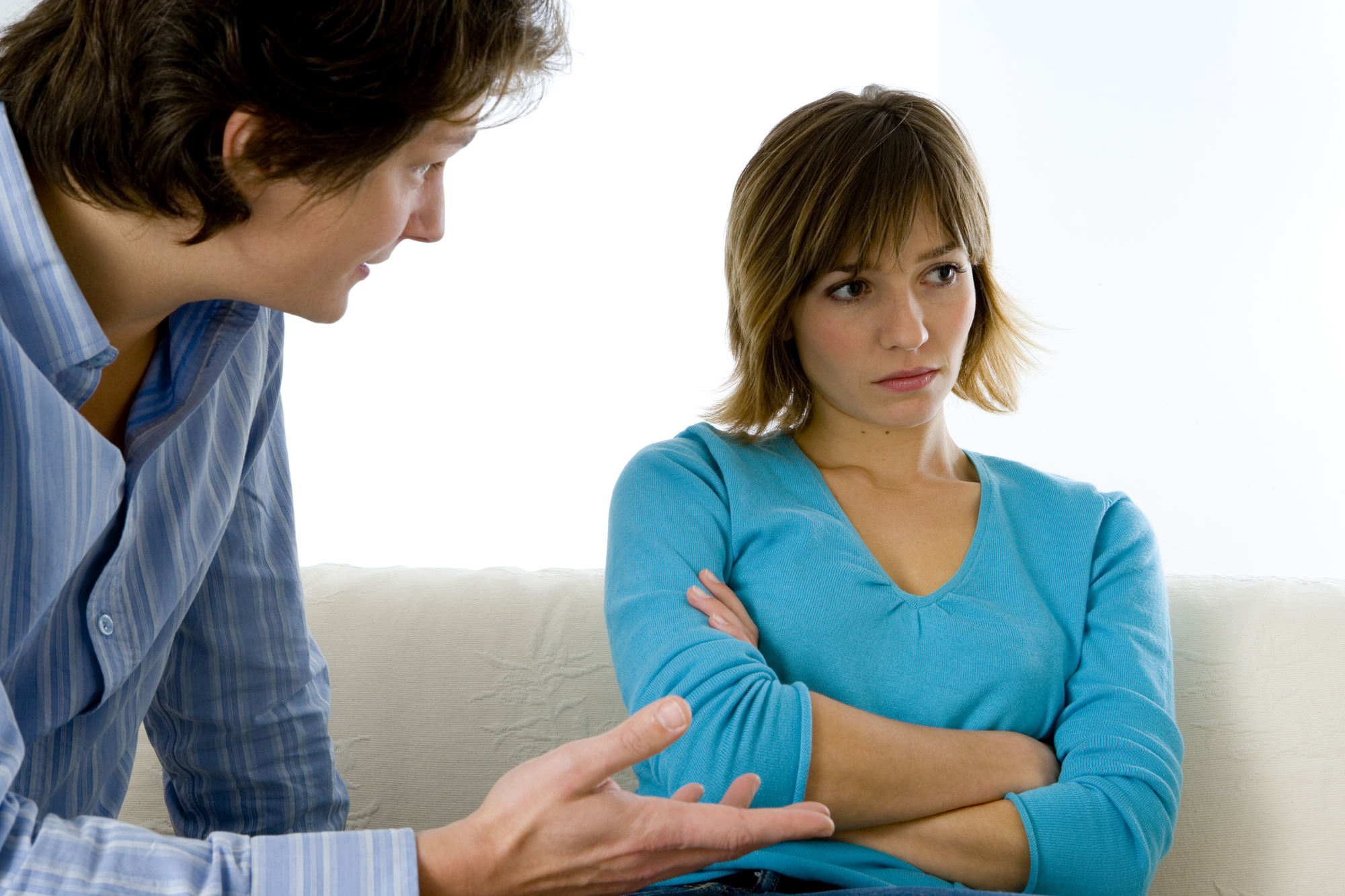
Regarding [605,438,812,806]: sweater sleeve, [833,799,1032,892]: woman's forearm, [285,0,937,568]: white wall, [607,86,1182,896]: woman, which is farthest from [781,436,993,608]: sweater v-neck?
[285,0,937,568]: white wall

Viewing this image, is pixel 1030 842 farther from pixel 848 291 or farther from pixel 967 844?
pixel 848 291

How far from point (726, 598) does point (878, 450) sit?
1.06 feet

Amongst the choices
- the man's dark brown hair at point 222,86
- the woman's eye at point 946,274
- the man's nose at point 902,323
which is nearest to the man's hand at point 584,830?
the man's dark brown hair at point 222,86

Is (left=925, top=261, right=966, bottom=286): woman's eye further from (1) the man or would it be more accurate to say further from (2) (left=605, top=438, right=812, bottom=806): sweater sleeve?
(1) the man

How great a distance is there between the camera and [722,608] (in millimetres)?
1128

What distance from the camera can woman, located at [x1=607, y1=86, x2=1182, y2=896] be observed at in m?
1.05

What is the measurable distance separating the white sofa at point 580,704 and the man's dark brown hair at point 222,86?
2.59 ft

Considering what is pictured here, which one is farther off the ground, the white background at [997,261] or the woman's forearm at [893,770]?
the white background at [997,261]

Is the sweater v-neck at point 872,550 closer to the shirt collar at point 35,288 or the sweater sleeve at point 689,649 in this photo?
the sweater sleeve at point 689,649

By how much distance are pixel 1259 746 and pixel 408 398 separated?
1849mm

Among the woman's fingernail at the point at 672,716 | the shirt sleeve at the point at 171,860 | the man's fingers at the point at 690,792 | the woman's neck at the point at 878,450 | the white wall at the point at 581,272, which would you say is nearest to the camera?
the shirt sleeve at the point at 171,860

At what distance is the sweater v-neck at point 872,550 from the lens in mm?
1194

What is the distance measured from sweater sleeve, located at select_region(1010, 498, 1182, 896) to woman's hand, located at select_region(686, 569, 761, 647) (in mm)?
300

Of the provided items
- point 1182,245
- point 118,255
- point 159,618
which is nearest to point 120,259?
point 118,255
